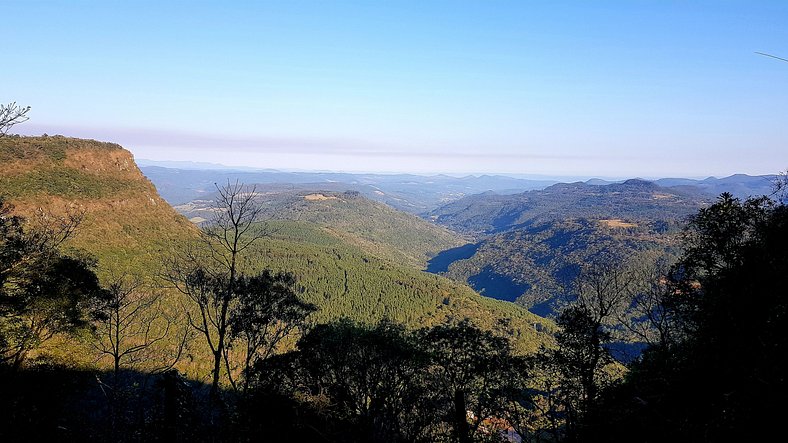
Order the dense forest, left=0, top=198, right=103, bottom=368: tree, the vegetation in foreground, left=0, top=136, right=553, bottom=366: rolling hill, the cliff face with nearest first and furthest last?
the vegetation in foreground
the dense forest
left=0, top=198, right=103, bottom=368: tree
the cliff face
left=0, top=136, right=553, bottom=366: rolling hill

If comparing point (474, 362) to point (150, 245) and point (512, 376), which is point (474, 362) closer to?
point (512, 376)

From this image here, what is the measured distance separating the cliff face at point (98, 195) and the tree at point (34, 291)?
40793mm

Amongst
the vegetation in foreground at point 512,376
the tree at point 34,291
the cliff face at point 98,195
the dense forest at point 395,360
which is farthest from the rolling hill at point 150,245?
the vegetation in foreground at point 512,376

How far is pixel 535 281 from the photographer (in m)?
181

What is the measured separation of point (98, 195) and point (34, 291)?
69.6 meters

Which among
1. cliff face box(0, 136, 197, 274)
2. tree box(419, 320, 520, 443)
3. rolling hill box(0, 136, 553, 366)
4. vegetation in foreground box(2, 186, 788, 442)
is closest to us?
vegetation in foreground box(2, 186, 788, 442)

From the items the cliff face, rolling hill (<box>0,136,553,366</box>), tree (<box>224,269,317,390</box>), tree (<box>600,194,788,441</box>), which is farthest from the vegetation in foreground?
the cliff face

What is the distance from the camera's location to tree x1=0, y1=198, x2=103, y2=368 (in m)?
12.2

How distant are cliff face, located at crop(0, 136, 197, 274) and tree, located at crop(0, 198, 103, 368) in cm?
4079

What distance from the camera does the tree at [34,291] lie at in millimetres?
12203

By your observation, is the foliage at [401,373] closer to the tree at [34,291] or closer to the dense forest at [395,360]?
the dense forest at [395,360]

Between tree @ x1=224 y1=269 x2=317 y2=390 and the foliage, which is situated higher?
tree @ x1=224 y1=269 x2=317 y2=390

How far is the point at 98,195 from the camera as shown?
6825 centimetres

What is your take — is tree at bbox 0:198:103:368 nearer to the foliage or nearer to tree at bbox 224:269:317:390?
tree at bbox 224:269:317:390
